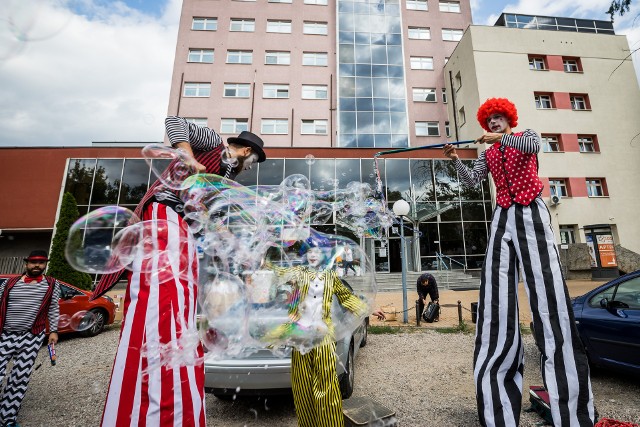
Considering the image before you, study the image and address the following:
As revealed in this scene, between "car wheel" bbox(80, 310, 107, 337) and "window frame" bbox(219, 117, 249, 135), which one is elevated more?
"window frame" bbox(219, 117, 249, 135)

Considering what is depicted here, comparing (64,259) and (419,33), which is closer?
(64,259)

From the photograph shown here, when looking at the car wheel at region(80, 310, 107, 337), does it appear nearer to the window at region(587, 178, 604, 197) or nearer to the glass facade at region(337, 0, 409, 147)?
the glass facade at region(337, 0, 409, 147)

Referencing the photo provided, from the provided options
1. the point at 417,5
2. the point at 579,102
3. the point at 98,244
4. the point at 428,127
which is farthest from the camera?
the point at 417,5

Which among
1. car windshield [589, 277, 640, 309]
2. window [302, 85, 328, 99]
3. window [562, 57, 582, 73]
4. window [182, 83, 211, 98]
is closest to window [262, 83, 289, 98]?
window [302, 85, 328, 99]

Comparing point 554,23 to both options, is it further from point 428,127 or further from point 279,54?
point 279,54

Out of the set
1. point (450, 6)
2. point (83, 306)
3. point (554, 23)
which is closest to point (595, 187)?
point (554, 23)

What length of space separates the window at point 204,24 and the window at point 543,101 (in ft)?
81.9

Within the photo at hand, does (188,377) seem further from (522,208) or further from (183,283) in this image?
(522,208)

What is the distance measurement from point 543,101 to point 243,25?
2353cm

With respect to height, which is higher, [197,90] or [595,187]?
[197,90]

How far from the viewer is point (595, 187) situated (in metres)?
21.1

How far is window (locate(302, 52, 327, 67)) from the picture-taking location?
27.0m

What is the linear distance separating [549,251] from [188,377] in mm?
2566

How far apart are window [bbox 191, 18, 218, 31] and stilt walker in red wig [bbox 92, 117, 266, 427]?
30.2 m
